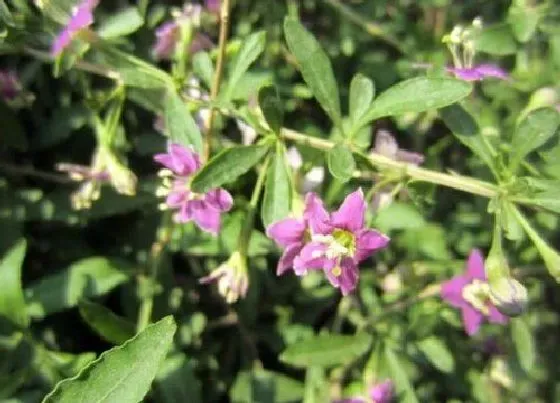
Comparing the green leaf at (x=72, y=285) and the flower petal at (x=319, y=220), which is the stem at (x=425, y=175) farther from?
the green leaf at (x=72, y=285)

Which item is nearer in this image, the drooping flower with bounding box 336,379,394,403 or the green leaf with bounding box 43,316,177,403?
the green leaf with bounding box 43,316,177,403

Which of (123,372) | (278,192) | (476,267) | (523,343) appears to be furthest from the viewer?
(523,343)

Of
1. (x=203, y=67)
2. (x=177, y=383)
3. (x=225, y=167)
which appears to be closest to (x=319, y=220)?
(x=225, y=167)

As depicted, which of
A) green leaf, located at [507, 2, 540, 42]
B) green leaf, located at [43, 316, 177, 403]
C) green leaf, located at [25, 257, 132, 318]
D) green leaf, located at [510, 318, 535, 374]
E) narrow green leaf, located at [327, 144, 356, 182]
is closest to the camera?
green leaf, located at [43, 316, 177, 403]

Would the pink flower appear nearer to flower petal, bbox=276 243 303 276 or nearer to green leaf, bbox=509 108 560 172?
flower petal, bbox=276 243 303 276

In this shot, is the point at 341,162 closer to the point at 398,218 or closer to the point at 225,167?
the point at 225,167

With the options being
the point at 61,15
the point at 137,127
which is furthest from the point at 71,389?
the point at 137,127

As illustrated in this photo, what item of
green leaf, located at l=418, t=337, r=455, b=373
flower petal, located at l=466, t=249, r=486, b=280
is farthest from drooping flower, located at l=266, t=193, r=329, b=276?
green leaf, located at l=418, t=337, r=455, b=373
